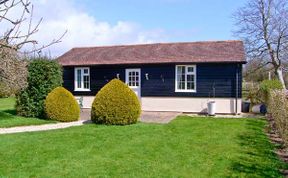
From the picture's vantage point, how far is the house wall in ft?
64.5

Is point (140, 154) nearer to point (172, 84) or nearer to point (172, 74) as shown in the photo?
point (172, 84)

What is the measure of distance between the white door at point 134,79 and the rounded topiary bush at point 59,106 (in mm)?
5893

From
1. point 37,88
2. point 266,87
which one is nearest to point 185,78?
point 266,87

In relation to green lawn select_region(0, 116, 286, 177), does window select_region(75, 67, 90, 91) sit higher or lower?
higher

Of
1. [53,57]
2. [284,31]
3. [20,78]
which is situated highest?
[284,31]

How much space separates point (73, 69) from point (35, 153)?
15051 millimetres

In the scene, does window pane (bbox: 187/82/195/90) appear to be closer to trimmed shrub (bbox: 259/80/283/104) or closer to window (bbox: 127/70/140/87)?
window (bbox: 127/70/140/87)

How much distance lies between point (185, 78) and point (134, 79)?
11.1ft

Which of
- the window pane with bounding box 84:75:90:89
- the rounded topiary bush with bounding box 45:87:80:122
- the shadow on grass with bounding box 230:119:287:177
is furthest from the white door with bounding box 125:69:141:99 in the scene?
the shadow on grass with bounding box 230:119:287:177

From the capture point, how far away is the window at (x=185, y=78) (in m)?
20.5

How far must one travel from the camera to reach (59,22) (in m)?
4.18

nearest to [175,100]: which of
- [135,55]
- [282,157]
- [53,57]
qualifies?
[135,55]

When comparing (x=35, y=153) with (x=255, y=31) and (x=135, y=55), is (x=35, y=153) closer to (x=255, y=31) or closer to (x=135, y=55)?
(x=135, y=55)

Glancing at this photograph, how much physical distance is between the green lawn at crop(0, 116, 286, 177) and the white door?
8.38 meters
